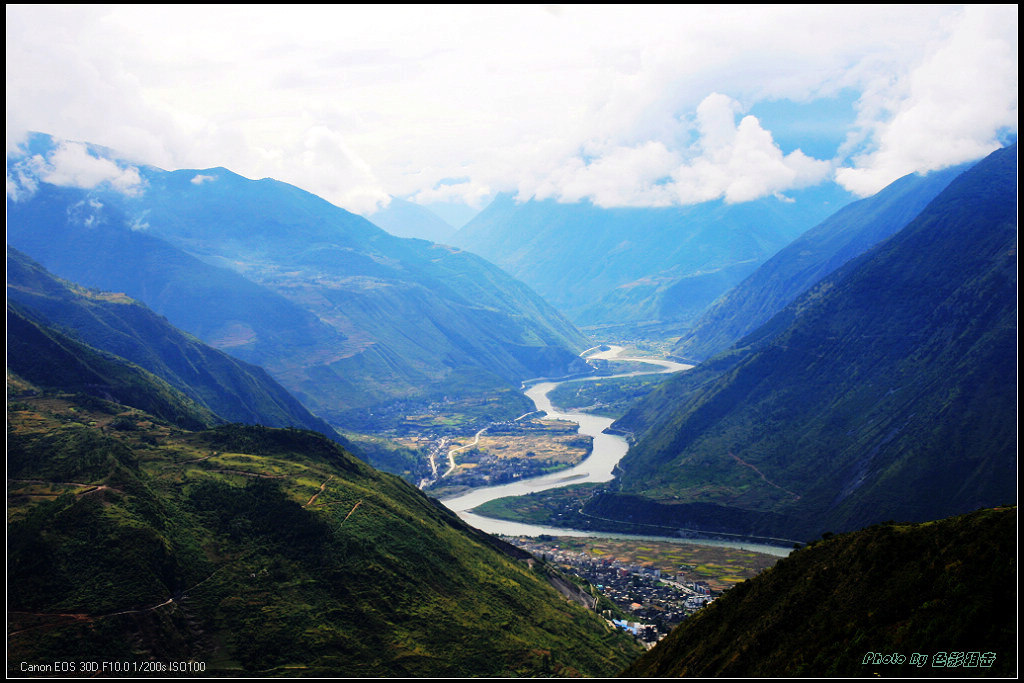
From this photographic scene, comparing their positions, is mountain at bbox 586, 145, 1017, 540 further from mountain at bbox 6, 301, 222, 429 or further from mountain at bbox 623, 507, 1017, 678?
mountain at bbox 6, 301, 222, 429

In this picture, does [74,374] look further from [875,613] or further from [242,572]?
[875,613]

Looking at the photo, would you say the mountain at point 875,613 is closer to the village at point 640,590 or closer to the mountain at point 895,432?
the village at point 640,590

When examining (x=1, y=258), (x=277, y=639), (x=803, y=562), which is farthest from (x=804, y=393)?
(x=1, y=258)

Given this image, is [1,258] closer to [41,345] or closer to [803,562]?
[41,345]

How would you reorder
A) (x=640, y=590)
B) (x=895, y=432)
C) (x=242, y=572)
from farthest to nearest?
(x=895, y=432) < (x=640, y=590) < (x=242, y=572)

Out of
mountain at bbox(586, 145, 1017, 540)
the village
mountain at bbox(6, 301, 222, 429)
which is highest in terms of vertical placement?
mountain at bbox(6, 301, 222, 429)

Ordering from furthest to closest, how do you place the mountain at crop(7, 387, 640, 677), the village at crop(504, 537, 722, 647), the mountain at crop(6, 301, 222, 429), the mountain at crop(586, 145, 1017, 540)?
the mountain at crop(586, 145, 1017, 540), the mountain at crop(6, 301, 222, 429), the village at crop(504, 537, 722, 647), the mountain at crop(7, 387, 640, 677)

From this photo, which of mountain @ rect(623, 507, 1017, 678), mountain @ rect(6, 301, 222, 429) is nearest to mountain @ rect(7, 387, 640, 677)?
mountain @ rect(6, 301, 222, 429)

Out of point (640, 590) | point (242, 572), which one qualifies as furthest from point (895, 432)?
point (242, 572)
